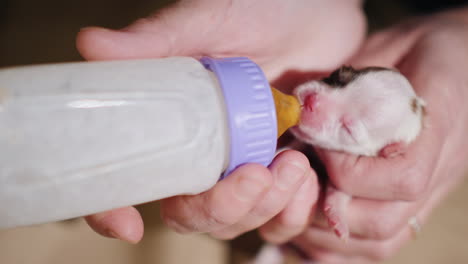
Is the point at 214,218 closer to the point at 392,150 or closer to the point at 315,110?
the point at 315,110

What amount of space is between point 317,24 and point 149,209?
75 cm

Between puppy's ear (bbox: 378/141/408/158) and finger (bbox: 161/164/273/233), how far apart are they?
0.38 meters

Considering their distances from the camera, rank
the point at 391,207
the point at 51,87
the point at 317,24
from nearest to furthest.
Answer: the point at 51,87 < the point at 391,207 < the point at 317,24

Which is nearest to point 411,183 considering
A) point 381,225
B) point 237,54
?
point 381,225

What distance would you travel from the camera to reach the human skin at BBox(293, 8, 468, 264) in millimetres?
875

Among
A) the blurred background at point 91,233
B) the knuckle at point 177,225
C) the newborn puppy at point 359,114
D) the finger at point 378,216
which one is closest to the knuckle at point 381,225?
the finger at point 378,216

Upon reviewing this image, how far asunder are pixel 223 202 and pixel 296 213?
0.32 meters

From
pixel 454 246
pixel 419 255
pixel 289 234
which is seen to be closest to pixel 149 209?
pixel 289 234

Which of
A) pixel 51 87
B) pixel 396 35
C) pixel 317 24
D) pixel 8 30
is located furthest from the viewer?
pixel 8 30

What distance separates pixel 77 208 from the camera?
0.51 metres

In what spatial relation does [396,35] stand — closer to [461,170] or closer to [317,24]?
[317,24]

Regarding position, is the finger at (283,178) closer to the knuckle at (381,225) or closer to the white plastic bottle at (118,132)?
the white plastic bottle at (118,132)

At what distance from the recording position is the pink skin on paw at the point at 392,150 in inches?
33.7

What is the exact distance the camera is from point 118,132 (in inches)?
19.2
